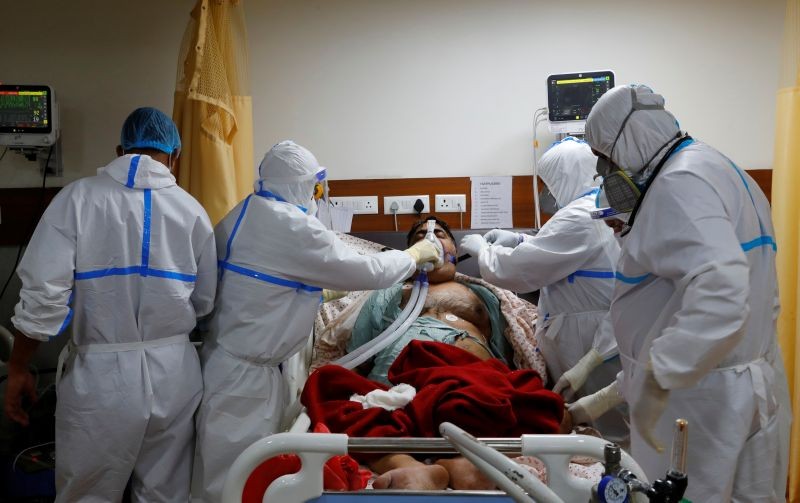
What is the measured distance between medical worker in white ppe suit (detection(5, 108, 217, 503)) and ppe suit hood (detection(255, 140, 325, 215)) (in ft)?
0.94

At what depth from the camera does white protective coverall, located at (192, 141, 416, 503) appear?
6.98ft

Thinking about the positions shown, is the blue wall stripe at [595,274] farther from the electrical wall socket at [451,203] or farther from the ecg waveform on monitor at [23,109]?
the ecg waveform on monitor at [23,109]

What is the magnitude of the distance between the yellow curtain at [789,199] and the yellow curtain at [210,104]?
2.18 metres

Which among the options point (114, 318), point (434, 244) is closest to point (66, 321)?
point (114, 318)

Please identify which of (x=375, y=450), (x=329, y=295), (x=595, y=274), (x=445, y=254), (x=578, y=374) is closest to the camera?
(x=375, y=450)

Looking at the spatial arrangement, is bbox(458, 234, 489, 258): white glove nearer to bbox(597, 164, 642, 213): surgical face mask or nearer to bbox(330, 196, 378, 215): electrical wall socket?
bbox(330, 196, 378, 215): electrical wall socket

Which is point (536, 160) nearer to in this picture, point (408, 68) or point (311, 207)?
point (408, 68)

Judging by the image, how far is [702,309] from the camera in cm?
145

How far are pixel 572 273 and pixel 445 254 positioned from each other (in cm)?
66

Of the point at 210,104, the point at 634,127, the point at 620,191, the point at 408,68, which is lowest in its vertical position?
the point at 620,191

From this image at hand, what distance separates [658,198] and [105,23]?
9.80 ft

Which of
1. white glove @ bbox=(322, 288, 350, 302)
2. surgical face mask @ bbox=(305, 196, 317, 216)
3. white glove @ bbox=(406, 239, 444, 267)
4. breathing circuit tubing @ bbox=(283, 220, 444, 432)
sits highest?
surgical face mask @ bbox=(305, 196, 317, 216)

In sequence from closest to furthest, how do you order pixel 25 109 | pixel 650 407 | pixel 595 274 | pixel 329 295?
pixel 650 407
pixel 595 274
pixel 329 295
pixel 25 109

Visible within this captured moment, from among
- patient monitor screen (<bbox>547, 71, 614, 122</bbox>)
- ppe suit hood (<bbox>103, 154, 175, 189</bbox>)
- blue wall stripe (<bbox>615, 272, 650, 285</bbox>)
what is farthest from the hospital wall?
blue wall stripe (<bbox>615, 272, 650, 285</bbox>)
